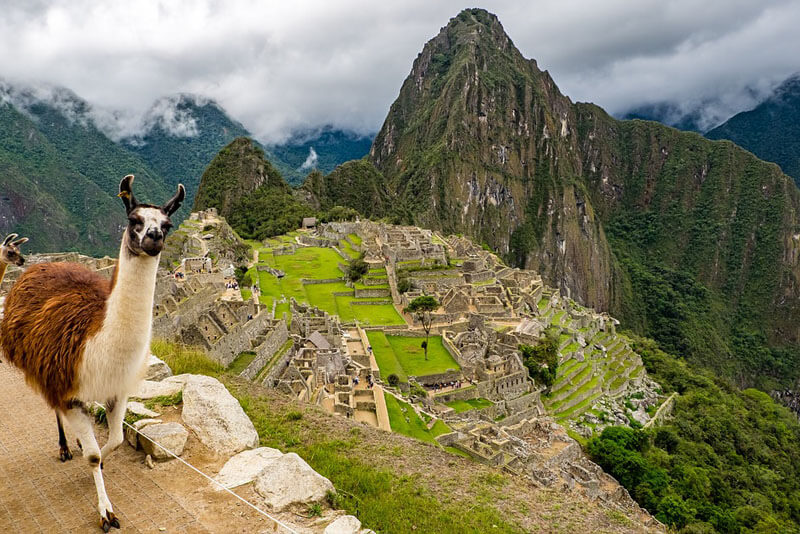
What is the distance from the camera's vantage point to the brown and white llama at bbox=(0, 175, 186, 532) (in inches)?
129

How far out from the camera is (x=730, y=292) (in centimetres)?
12638

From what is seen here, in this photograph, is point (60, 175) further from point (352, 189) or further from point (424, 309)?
point (352, 189)

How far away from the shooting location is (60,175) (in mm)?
47344

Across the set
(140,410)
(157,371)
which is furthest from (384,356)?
(140,410)

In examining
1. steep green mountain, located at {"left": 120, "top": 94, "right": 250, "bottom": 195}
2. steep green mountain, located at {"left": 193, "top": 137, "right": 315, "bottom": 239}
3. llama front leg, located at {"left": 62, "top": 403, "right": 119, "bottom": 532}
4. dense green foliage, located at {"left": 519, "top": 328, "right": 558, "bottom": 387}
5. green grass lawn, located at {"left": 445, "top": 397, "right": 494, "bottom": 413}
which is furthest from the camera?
steep green mountain, located at {"left": 120, "top": 94, "right": 250, "bottom": 195}

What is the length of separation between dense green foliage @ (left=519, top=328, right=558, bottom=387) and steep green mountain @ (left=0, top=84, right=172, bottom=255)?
33.7m

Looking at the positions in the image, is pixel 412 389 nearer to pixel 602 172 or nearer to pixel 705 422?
pixel 705 422

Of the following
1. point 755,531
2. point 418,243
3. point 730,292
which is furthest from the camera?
point 730,292

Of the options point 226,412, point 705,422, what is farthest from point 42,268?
point 705,422

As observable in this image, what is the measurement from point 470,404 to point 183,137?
72846 mm

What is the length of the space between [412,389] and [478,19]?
160174 mm

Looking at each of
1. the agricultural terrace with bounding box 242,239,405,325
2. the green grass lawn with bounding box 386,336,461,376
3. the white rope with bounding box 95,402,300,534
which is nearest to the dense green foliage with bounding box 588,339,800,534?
the green grass lawn with bounding box 386,336,461,376

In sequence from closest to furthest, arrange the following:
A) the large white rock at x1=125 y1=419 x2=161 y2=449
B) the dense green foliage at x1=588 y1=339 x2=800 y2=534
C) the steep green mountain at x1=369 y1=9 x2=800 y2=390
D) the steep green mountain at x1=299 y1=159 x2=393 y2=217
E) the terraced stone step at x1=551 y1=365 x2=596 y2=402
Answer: the large white rock at x1=125 y1=419 x2=161 y2=449 < the dense green foliage at x1=588 y1=339 x2=800 y2=534 < the terraced stone step at x1=551 y1=365 x2=596 y2=402 < the steep green mountain at x1=299 y1=159 x2=393 y2=217 < the steep green mountain at x1=369 y1=9 x2=800 y2=390

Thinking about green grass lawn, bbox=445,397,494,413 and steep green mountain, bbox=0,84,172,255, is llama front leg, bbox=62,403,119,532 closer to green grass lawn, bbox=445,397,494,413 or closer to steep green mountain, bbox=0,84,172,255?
green grass lawn, bbox=445,397,494,413
